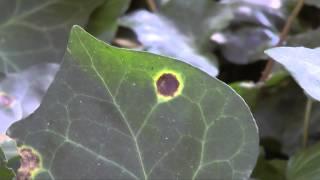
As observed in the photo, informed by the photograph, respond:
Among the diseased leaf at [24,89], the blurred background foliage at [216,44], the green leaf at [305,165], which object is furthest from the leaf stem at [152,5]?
the green leaf at [305,165]

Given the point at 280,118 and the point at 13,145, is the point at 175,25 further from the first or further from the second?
the point at 13,145

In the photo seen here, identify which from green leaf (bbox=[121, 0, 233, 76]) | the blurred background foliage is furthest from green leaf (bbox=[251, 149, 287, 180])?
green leaf (bbox=[121, 0, 233, 76])

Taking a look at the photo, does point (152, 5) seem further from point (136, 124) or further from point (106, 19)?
point (136, 124)

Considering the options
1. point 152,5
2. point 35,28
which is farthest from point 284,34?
point 35,28

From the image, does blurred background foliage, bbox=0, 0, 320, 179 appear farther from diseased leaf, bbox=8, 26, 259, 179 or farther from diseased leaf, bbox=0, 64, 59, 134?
diseased leaf, bbox=8, 26, 259, 179

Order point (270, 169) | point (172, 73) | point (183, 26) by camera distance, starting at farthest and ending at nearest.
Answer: point (183, 26) → point (270, 169) → point (172, 73)

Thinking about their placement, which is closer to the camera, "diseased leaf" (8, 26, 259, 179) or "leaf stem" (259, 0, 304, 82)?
"diseased leaf" (8, 26, 259, 179)
